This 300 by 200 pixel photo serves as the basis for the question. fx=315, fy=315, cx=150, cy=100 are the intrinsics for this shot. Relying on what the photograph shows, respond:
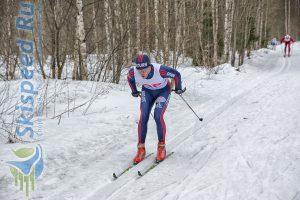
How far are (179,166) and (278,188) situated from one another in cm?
155

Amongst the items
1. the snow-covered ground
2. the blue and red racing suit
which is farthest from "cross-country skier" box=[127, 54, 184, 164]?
the snow-covered ground

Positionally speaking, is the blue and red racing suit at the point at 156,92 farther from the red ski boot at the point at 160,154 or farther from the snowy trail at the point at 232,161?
the snowy trail at the point at 232,161

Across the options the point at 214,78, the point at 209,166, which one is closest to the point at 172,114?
the point at 209,166

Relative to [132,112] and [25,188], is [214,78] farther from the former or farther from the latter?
[25,188]

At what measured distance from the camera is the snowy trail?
388 centimetres

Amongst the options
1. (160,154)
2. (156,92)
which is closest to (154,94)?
(156,92)

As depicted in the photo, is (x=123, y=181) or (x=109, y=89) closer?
(x=123, y=181)

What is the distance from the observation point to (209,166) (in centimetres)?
470

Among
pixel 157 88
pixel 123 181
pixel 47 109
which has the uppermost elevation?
pixel 157 88

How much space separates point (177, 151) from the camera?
221 inches

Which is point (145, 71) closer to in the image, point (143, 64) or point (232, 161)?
point (143, 64)

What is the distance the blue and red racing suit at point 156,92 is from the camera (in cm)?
535

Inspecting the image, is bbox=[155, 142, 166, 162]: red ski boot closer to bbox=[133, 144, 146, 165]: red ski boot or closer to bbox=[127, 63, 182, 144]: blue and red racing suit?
bbox=[127, 63, 182, 144]: blue and red racing suit

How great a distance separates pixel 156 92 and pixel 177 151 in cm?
112
